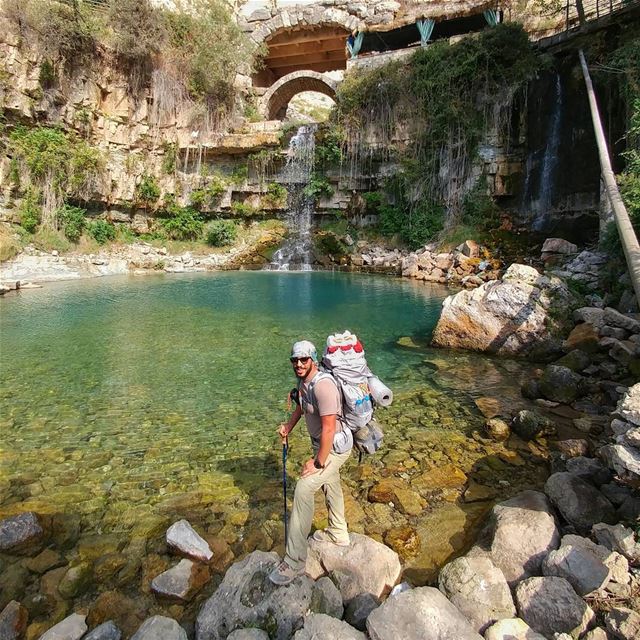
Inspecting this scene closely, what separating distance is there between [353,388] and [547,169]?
19.2 meters

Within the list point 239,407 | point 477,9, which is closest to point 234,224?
point 477,9

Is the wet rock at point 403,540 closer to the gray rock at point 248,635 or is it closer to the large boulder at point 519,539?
the large boulder at point 519,539

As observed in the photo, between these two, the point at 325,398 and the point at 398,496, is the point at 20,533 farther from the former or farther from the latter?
the point at 398,496

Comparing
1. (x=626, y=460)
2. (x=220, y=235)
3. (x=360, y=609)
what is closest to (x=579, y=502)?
(x=626, y=460)

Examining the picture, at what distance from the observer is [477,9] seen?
76.3ft

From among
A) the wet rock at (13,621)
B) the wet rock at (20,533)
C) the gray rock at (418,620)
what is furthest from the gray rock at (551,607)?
the wet rock at (20,533)

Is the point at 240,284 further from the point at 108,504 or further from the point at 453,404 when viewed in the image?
the point at 108,504

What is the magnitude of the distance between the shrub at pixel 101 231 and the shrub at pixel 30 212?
2.38m

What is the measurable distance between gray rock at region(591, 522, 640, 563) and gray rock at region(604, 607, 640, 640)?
0.41 meters

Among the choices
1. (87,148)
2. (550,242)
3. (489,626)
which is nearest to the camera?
(489,626)

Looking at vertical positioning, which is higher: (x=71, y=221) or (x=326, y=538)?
(x=71, y=221)

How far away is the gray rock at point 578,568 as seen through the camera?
245 centimetres

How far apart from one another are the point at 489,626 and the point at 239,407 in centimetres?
415

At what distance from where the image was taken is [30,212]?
1942 centimetres
